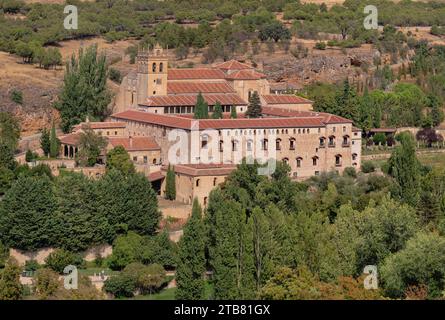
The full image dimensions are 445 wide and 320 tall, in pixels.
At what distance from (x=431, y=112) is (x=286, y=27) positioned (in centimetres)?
1971

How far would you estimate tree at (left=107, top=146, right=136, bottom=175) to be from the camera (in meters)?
45.8

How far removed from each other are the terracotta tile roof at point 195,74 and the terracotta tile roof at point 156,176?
952 cm

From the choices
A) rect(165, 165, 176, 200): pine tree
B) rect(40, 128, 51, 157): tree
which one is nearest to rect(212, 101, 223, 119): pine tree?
rect(165, 165, 176, 200): pine tree

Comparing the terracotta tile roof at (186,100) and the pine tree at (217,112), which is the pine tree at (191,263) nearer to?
the pine tree at (217,112)

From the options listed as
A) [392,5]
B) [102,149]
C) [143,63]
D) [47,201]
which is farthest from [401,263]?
[392,5]

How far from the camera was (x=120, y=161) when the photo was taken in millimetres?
46281

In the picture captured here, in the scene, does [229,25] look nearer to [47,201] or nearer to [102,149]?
[102,149]

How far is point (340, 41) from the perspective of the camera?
76.3 meters

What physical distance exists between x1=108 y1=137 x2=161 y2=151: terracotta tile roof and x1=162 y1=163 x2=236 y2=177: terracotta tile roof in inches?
96.8

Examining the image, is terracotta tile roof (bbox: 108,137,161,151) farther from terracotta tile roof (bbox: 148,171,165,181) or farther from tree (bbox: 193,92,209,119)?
tree (bbox: 193,92,209,119)

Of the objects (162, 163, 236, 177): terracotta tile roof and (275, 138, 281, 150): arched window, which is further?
(275, 138, 281, 150): arched window

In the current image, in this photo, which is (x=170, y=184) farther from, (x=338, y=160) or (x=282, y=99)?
(x=282, y=99)

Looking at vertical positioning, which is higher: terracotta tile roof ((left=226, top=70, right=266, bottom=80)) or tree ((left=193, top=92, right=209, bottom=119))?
terracotta tile roof ((left=226, top=70, right=266, bottom=80))

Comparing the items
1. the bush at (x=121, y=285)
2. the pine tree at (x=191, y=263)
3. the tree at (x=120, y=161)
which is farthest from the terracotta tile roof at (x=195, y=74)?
the bush at (x=121, y=285)
